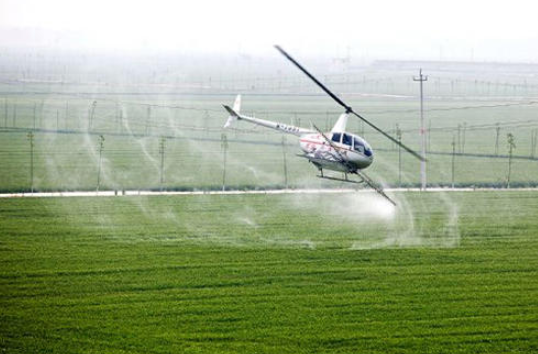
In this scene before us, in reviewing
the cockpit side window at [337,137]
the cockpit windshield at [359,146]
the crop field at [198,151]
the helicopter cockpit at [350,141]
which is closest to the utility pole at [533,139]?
the crop field at [198,151]

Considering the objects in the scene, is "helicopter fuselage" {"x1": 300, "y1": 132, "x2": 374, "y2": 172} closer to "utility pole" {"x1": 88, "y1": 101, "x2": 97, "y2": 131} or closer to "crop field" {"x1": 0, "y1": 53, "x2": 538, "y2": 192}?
"crop field" {"x1": 0, "y1": 53, "x2": 538, "y2": 192}

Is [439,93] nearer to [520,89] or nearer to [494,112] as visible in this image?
[494,112]

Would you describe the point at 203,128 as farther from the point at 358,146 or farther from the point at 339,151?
the point at 358,146

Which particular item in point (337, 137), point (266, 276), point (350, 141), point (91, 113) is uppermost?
point (91, 113)

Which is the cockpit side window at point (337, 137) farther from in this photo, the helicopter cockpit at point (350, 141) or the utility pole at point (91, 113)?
the utility pole at point (91, 113)

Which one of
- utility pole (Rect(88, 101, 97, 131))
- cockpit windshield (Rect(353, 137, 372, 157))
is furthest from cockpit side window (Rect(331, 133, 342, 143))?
utility pole (Rect(88, 101, 97, 131))

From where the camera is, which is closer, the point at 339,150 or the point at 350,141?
the point at 350,141

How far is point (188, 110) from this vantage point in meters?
76.1

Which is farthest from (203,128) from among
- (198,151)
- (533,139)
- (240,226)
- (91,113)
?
(240,226)

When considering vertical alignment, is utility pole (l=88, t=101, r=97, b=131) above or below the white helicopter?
above

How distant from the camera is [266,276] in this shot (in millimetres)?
34875

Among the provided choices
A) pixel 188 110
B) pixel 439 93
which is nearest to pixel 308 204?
pixel 188 110

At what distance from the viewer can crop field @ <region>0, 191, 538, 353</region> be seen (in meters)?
28.1

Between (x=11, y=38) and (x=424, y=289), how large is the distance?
1550cm
